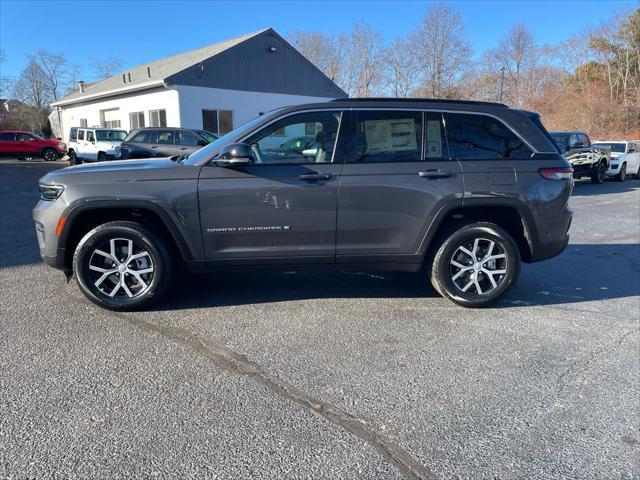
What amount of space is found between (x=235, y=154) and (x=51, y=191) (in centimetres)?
168

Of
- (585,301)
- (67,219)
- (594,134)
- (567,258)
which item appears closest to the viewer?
(67,219)

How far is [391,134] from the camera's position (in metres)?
4.24

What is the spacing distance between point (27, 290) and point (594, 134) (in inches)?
1612

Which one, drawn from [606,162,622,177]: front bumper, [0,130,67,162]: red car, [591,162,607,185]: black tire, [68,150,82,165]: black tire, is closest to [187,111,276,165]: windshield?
[591,162,607,185]: black tire

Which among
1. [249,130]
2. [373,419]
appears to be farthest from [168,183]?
[373,419]

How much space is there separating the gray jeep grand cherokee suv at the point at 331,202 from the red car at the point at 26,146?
27585 mm

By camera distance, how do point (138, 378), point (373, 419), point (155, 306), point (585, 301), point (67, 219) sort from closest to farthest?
point (373, 419) → point (138, 378) → point (67, 219) → point (155, 306) → point (585, 301)

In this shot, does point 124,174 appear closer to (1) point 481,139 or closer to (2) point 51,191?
(2) point 51,191

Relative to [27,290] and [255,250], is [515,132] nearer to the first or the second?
[255,250]

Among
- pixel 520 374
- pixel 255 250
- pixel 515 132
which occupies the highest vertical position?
pixel 515 132

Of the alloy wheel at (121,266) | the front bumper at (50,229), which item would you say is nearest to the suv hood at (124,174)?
the front bumper at (50,229)

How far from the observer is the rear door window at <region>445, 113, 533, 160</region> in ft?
14.1

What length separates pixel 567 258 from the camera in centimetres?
635

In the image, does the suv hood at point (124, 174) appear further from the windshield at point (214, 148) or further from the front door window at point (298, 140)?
the front door window at point (298, 140)
